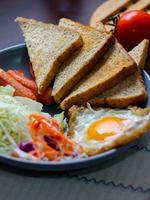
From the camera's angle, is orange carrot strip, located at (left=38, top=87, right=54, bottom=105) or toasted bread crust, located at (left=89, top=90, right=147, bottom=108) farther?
orange carrot strip, located at (left=38, top=87, right=54, bottom=105)

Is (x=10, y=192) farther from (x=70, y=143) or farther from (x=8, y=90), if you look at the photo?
(x=8, y=90)

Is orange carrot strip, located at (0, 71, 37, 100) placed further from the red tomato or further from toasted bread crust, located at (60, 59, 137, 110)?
the red tomato

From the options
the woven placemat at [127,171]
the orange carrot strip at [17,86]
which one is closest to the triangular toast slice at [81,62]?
the orange carrot strip at [17,86]

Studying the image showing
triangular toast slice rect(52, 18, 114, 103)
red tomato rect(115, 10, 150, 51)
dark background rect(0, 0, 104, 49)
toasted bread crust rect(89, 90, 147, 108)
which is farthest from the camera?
dark background rect(0, 0, 104, 49)

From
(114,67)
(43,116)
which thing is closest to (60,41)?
(114,67)

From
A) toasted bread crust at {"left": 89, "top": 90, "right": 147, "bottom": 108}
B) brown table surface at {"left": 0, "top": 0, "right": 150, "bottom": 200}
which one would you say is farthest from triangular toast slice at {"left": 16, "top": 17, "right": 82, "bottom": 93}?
brown table surface at {"left": 0, "top": 0, "right": 150, "bottom": 200}

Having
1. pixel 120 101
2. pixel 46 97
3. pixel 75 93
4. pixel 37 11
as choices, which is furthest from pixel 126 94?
pixel 37 11

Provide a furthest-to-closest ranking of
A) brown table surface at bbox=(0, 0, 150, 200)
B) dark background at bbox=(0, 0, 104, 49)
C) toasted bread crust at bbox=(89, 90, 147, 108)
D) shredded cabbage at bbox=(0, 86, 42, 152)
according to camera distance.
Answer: dark background at bbox=(0, 0, 104, 49)
toasted bread crust at bbox=(89, 90, 147, 108)
shredded cabbage at bbox=(0, 86, 42, 152)
brown table surface at bbox=(0, 0, 150, 200)
